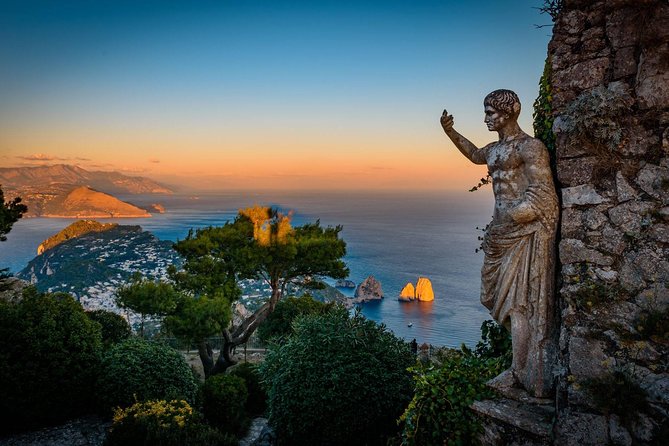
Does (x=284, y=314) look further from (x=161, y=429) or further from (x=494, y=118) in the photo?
(x=494, y=118)

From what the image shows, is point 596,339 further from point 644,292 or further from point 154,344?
point 154,344

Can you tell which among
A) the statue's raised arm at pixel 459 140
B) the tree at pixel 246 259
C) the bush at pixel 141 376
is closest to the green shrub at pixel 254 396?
the bush at pixel 141 376

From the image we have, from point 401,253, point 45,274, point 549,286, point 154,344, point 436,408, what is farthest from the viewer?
point 401,253

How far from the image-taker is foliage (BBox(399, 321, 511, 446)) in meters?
3.82

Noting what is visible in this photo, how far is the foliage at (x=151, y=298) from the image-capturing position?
13461 mm

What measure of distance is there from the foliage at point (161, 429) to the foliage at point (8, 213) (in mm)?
4983

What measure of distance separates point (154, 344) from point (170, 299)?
4935 mm

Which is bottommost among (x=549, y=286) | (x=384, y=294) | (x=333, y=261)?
(x=384, y=294)

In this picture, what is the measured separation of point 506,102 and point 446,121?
613mm

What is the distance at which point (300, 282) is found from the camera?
1664cm

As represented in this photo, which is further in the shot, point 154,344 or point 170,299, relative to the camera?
point 170,299

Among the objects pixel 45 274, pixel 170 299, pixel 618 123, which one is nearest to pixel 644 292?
pixel 618 123

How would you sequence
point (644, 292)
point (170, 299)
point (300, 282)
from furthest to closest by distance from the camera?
point (300, 282) < point (170, 299) < point (644, 292)

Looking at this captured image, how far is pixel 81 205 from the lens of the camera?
51688 mm
